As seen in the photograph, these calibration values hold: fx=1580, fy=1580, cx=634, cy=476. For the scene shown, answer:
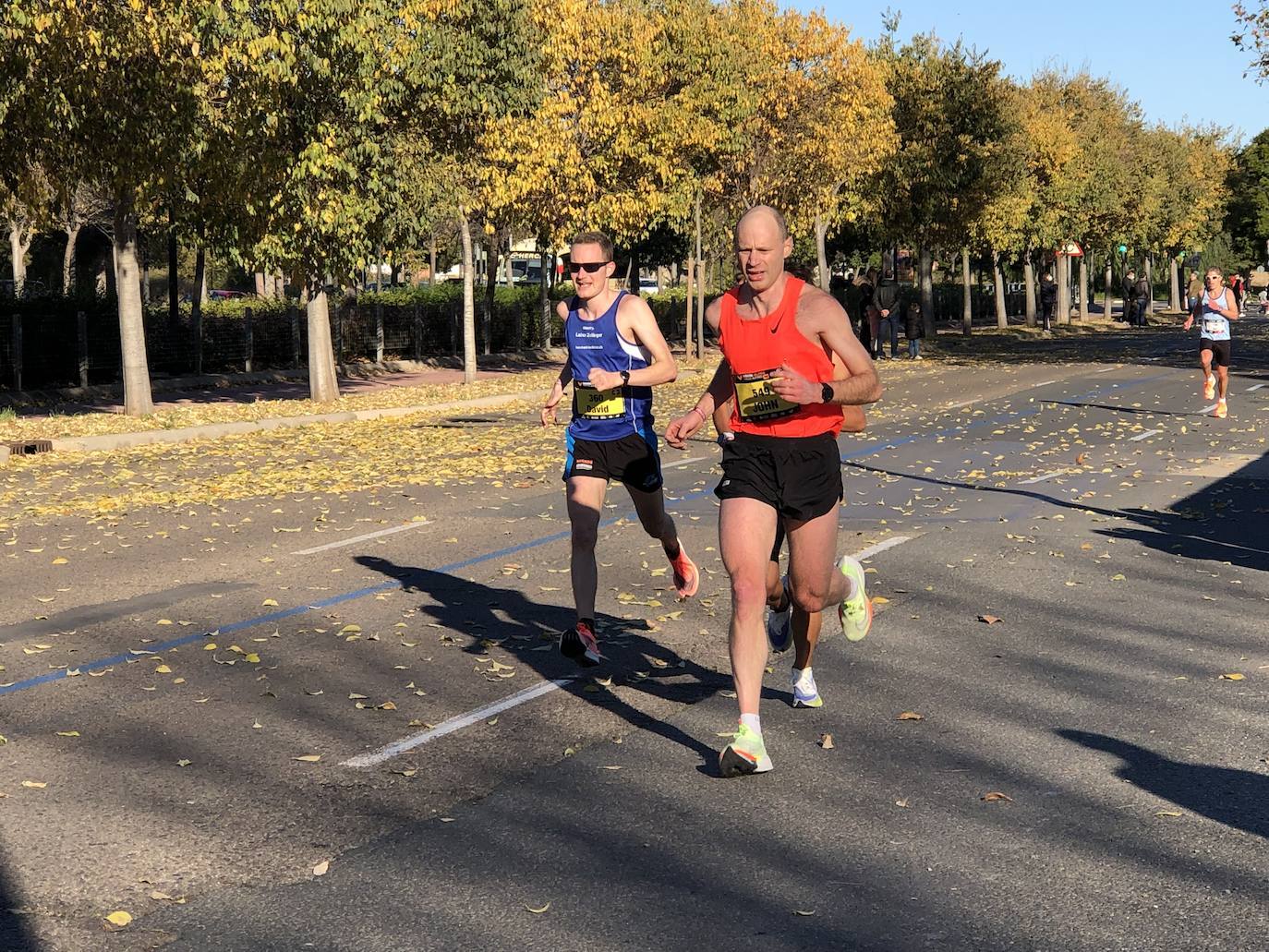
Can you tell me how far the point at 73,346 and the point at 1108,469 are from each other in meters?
18.2

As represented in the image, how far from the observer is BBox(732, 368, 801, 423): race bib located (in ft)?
19.1

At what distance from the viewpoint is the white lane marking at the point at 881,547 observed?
1037 cm

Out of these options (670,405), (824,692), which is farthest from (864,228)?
(824,692)

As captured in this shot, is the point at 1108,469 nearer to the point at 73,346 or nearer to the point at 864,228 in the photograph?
the point at 73,346

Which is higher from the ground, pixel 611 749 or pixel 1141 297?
pixel 1141 297

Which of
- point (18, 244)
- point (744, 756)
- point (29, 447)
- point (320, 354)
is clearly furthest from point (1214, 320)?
point (18, 244)

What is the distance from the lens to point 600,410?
7457 millimetres

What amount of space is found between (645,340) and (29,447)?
12617 mm

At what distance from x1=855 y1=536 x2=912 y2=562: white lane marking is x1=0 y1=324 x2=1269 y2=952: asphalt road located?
32 mm

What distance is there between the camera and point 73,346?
26.8 metres

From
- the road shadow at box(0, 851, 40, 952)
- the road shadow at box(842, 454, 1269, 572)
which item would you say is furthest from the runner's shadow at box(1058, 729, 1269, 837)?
the road shadow at box(842, 454, 1269, 572)

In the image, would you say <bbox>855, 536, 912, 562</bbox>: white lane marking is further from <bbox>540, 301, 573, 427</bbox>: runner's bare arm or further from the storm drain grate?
the storm drain grate

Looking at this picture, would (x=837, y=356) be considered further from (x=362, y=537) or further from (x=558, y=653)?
(x=362, y=537)

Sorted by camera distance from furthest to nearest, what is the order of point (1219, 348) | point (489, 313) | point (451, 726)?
point (489, 313) < point (1219, 348) < point (451, 726)
